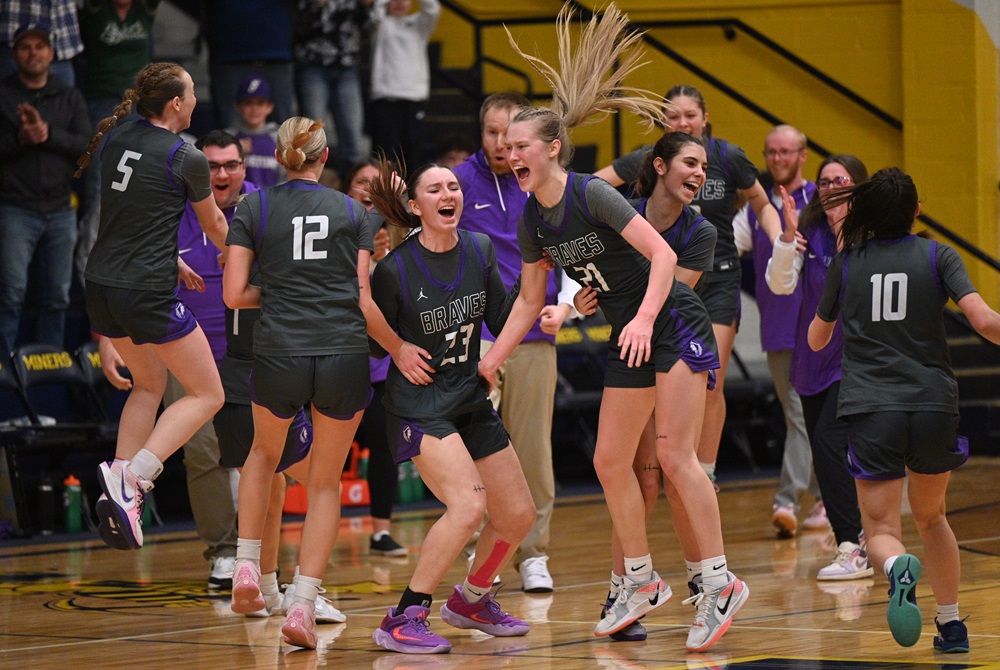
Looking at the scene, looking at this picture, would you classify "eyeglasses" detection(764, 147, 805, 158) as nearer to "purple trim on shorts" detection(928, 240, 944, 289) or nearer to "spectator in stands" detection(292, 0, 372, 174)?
"purple trim on shorts" detection(928, 240, 944, 289)

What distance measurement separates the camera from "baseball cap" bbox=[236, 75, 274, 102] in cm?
964

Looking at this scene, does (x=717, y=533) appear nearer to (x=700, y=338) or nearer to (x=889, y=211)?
(x=700, y=338)

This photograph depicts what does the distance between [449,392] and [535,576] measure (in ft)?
5.04

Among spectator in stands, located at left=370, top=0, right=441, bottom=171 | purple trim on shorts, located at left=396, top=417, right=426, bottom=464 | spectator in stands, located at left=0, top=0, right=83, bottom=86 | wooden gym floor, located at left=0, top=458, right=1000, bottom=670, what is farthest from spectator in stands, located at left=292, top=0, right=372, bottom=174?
purple trim on shorts, located at left=396, top=417, right=426, bottom=464

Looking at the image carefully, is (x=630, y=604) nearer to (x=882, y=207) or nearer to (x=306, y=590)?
(x=306, y=590)

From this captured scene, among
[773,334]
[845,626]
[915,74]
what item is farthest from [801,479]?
[915,74]

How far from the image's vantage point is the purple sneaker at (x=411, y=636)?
16.3 ft

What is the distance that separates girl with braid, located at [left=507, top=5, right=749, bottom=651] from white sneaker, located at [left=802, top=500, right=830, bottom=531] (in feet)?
10.8

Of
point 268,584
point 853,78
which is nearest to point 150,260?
point 268,584

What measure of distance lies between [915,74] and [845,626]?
767 cm

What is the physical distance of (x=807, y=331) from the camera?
6.80m

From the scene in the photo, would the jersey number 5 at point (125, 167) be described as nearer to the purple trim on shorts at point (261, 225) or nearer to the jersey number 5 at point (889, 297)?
the purple trim on shorts at point (261, 225)

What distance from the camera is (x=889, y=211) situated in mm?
4832

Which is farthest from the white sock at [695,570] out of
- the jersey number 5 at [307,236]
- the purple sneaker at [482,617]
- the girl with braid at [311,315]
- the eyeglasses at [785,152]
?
the eyeglasses at [785,152]
